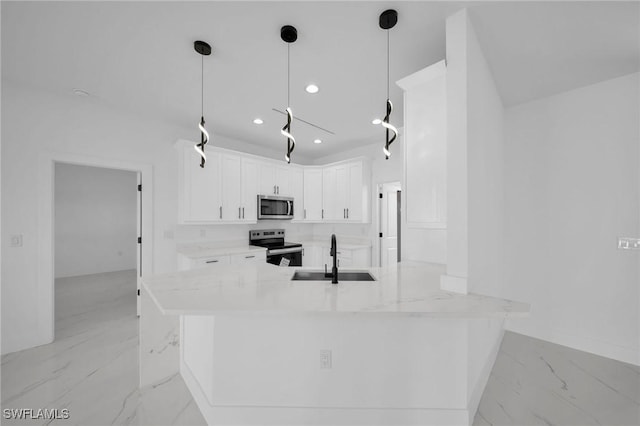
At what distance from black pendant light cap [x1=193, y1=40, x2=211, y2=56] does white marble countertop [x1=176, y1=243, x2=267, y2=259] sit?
2372mm

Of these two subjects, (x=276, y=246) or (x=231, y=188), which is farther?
(x=276, y=246)

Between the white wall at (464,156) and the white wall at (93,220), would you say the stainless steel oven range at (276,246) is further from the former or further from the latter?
the white wall at (464,156)

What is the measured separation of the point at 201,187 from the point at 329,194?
7.43 ft

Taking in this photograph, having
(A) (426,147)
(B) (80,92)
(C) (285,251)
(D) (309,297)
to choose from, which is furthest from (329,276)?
(B) (80,92)

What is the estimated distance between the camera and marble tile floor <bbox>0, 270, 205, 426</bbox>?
174 cm

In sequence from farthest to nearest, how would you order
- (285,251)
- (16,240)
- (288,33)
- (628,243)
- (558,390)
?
(285,251), (16,240), (628,243), (558,390), (288,33)

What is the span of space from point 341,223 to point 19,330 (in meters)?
4.39

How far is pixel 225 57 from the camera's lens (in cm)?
216

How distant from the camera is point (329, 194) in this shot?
494 centimetres

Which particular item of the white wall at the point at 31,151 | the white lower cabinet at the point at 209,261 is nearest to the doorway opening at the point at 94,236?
the white wall at the point at 31,151

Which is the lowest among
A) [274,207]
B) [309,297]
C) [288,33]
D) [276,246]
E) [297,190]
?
[276,246]

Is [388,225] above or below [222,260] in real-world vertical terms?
above

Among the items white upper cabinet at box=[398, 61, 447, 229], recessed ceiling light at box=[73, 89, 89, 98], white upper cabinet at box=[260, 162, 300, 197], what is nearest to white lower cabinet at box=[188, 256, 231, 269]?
white upper cabinet at box=[260, 162, 300, 197]

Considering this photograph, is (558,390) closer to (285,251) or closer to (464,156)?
(464,156)
